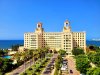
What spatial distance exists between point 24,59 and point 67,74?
889 inches

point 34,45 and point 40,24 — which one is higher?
point 40,24

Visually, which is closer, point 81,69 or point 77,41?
point 81,69

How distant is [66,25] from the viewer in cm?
9938

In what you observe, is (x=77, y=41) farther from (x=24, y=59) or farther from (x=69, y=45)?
(x=24, y=59)

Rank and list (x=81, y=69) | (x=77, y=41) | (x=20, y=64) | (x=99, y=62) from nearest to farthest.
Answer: (x=81, y=69)
(x=99, y=62)
(x=20, y=64)
(x=77, y=41)

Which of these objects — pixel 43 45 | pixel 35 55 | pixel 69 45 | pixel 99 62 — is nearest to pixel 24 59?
pixel 35 55

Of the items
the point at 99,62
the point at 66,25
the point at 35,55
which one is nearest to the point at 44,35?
the point at 66,25

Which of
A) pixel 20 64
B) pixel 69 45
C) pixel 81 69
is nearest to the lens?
pixel 81 69

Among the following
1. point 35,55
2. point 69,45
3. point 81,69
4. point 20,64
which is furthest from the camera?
point 69,45

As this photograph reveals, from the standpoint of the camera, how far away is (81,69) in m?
46.5

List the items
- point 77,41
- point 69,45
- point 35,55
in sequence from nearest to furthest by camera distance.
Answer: point 35,55 → point 69,45 → point 77,41

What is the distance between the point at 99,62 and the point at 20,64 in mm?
20630

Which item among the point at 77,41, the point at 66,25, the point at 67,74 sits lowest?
the point at 67,74

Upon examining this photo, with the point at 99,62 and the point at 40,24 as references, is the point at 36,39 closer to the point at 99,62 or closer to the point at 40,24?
the point at 40,24
